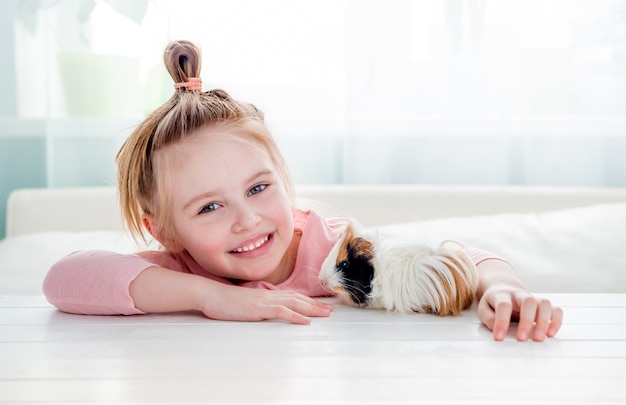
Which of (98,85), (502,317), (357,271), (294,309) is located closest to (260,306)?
(294,309)

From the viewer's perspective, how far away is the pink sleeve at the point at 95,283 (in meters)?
1.03

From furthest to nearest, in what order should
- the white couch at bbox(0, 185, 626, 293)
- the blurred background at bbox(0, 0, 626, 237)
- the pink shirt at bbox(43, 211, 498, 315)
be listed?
the blurred background at bbox(0, 0, 626, 237)
the white couch at bbox(0, 185, 626, 293)
the pink shirt at bbox(43, 211, 498, 315)

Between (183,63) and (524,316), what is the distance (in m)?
0.67

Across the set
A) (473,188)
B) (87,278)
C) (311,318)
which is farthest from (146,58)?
(311,318)

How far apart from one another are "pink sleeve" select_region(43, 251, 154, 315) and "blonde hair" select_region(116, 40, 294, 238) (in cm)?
12

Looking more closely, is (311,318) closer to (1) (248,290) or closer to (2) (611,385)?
(1) (248,290)

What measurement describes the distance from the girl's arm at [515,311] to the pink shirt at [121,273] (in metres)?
0.17

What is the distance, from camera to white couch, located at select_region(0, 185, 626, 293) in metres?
1.54

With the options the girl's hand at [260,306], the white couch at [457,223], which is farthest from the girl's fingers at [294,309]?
the white couch at [457,223]

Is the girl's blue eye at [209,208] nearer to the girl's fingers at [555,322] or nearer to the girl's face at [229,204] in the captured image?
the girl's face at [229,204]

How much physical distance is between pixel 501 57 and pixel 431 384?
1656 millimetres

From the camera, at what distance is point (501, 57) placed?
217cm

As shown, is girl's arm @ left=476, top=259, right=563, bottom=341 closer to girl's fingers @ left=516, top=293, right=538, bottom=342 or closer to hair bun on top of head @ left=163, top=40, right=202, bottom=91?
girl's fingers @ left=516, top=293, right=538, bottom=342

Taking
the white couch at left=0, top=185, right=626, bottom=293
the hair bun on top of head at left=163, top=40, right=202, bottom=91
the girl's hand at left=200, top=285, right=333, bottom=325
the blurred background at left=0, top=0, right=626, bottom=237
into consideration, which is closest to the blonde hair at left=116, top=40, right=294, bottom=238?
the hair bun on top of head at left=163, top=40, right=202, bottom=91
